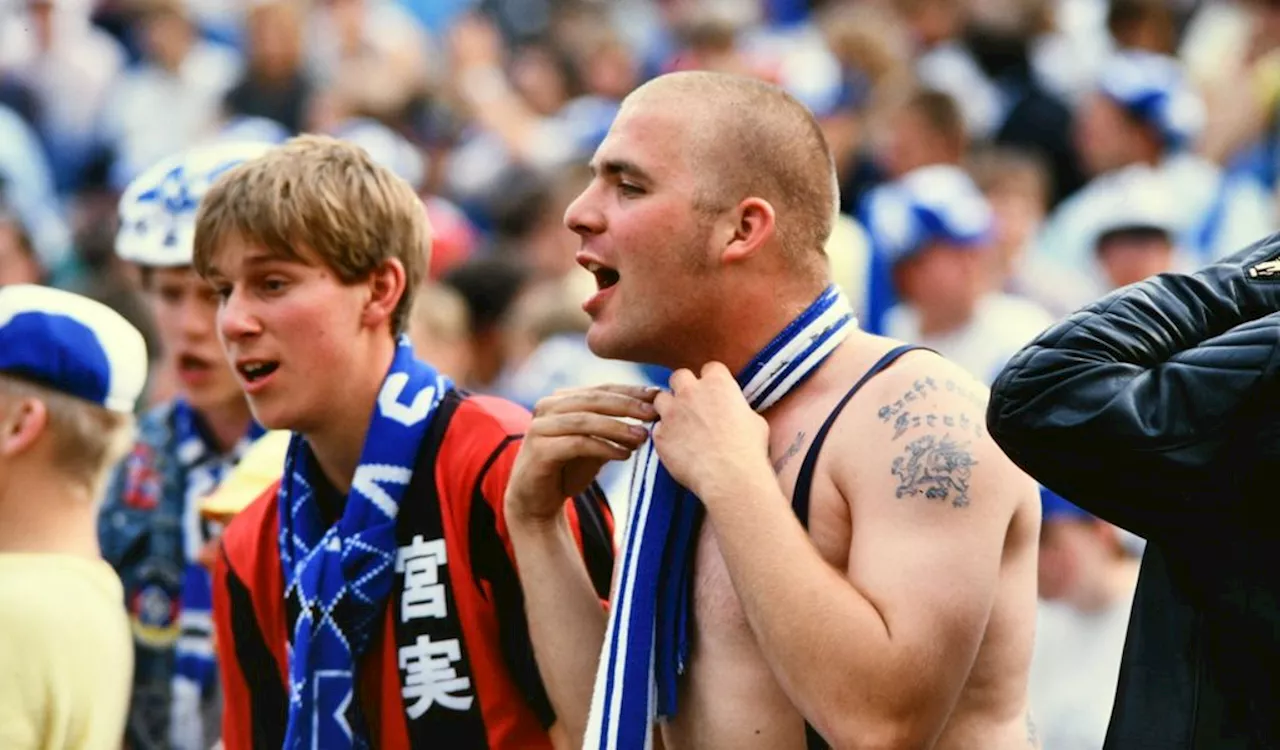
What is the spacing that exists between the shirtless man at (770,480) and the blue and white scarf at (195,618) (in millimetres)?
1713

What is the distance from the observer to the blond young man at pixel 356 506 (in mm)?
4125

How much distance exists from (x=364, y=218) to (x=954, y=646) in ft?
5.62

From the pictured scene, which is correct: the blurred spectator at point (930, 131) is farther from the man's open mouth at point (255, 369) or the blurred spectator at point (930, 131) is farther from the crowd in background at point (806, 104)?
the man's open mouth at point (255, 369)

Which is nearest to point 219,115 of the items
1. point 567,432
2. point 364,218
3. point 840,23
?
point 840,23

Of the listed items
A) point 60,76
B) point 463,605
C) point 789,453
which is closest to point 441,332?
point 463,605

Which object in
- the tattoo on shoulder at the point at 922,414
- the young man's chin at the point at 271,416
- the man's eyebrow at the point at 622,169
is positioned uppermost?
the man's eyebrow at the point at 622,169

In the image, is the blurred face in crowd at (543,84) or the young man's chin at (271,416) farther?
the blurred face in crowd at (543,84)

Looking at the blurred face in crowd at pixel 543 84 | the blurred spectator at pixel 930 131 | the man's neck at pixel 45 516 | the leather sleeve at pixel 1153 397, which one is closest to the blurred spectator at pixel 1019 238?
the blurred spectator at pixel 930 131

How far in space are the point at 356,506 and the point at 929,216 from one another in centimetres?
430

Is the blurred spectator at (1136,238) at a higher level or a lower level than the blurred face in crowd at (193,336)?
higher

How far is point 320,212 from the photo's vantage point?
4.30m

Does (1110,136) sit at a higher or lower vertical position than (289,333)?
higher

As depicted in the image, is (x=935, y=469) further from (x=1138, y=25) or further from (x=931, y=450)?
(x=1138, y=25)

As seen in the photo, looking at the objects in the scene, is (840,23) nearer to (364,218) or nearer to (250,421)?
(250,421)
